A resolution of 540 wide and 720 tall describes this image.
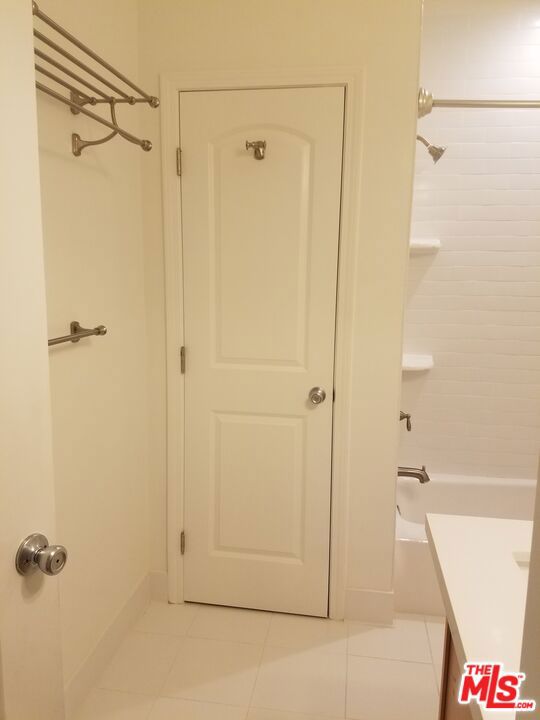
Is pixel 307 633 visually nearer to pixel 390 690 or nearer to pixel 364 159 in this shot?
pixel 390 690

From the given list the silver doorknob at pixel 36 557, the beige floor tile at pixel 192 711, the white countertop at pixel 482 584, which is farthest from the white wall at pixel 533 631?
the beige floor tile at pixel 192 711

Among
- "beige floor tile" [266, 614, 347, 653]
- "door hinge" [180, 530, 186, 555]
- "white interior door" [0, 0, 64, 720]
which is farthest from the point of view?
"door hinge" [180, 530, 186, 555]

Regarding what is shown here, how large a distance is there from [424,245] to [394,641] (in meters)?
1.78

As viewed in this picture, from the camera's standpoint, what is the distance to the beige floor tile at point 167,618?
2.21 meters

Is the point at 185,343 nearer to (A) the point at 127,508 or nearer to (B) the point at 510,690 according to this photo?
(A) the point at 127,508

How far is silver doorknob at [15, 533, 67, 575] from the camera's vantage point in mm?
815

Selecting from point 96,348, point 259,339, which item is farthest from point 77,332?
point 259,339

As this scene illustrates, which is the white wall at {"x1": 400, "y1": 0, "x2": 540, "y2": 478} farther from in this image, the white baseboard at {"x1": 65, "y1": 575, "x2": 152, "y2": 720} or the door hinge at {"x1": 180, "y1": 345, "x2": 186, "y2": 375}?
the white baseboard at {"x1": 65, "y1": 575, "x2": 152, "y2": 720}

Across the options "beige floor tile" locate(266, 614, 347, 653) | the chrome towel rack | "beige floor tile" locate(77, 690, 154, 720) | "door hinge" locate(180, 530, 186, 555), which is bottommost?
"beige floor tile" locate(77, 690, 154, 720)

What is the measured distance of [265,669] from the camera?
78.6 inches

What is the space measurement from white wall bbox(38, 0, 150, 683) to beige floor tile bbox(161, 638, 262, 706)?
0.32 metres

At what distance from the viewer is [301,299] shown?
2123 millimetres

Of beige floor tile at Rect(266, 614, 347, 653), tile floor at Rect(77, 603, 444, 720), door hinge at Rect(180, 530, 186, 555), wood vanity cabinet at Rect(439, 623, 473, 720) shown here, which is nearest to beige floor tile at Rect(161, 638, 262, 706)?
tile floor at Rect(77, 603, 444, 720)

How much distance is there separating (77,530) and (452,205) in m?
2.28
